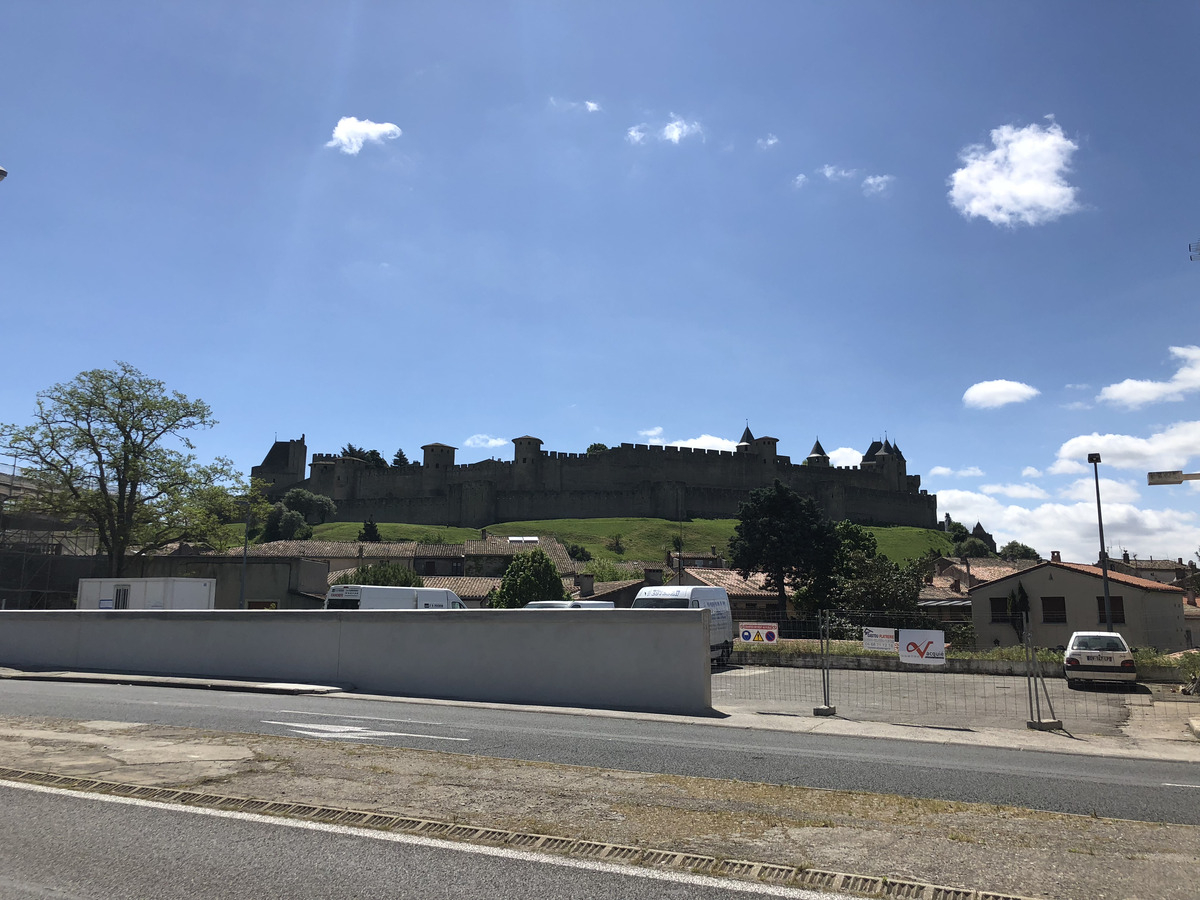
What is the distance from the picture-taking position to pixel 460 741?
34.7ft

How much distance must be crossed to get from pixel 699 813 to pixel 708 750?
13.0 feet

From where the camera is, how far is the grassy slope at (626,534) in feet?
343

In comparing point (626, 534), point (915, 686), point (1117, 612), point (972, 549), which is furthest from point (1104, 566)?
point (972, 549)

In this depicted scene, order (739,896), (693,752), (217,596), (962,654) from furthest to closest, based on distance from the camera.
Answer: (217,596), (962,654), (693,752), (739,896)

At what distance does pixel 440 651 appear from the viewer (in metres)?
18.0

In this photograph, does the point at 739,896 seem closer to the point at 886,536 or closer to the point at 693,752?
the point at 693,752

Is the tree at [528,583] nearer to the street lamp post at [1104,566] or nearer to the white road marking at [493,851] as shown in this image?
the street lamp post at [1104,566]

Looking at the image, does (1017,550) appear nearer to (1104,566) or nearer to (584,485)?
(584,485)

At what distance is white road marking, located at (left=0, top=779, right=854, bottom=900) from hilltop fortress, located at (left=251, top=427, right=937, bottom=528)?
11603 cm

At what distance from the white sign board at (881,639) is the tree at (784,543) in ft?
121

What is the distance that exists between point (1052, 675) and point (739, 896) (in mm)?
23301

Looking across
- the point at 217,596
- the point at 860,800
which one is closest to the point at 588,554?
the point at 217,596

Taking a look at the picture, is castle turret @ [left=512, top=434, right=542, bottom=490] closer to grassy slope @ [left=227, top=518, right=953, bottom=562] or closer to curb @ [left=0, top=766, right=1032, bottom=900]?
grassy slope @ [left=227, top=518, right=953, bottom=562]

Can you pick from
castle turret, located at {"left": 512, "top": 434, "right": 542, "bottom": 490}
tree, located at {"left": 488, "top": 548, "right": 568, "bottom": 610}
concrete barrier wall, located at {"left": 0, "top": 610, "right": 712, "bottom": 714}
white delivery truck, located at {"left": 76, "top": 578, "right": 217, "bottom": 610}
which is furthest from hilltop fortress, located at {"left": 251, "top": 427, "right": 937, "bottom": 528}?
concrete barrier wall, located at {"left": 0, "top": 610, "right": 712, "bottom": 714}
